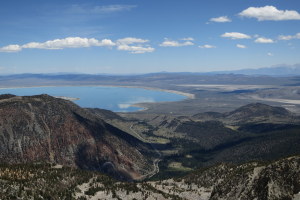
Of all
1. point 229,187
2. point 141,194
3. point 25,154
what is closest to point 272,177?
point 229,187

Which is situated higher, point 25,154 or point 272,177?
point 272,177

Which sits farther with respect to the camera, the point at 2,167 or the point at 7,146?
the point at 7,146

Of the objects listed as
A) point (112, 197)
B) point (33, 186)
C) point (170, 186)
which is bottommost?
point (170, 186)

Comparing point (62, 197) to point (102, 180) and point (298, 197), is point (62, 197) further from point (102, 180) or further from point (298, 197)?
point (298, 197)

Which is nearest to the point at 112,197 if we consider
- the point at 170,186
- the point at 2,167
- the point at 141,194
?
the point at 141,194

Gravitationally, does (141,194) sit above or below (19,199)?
below

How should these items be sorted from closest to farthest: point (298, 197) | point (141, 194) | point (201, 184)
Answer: point (298, 197)
point (141, 194)
point (201, 184)

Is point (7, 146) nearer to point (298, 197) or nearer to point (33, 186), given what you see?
point (33, 186)

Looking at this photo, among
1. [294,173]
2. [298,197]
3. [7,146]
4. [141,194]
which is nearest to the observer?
[298,197]

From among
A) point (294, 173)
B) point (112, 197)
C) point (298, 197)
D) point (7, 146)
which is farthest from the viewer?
point (7, 146)
